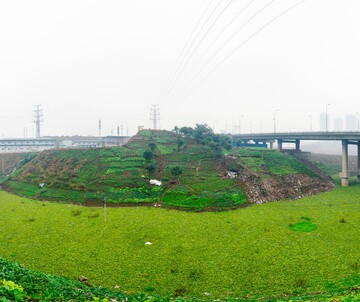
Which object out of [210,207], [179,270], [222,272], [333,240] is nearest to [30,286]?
[179,270]

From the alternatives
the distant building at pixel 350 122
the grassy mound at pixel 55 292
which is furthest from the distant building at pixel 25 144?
the distant building at pixel 350 122

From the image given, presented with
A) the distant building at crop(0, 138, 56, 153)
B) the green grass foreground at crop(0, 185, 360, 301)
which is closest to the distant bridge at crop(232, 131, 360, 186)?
the green grass foreground at crop(0, 185, 360, 301)

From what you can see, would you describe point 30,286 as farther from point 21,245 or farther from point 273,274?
point 273,274

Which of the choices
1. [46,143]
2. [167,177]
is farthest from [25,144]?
[167,177]

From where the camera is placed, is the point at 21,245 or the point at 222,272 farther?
the point at 21,245

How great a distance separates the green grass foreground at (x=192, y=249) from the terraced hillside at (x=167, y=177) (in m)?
5.31

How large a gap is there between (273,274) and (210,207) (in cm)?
1798

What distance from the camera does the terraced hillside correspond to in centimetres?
3850

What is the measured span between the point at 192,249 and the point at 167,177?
79.5 feet

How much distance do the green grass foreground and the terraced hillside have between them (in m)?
5.31

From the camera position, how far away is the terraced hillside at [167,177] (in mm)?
38500

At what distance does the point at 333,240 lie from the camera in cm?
2236

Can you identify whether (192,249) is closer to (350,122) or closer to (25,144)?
(25,144)

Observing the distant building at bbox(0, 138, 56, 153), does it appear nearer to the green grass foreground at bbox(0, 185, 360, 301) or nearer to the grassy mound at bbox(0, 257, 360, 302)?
the green grass foreground at bbox(0, 185, 360, 301)
